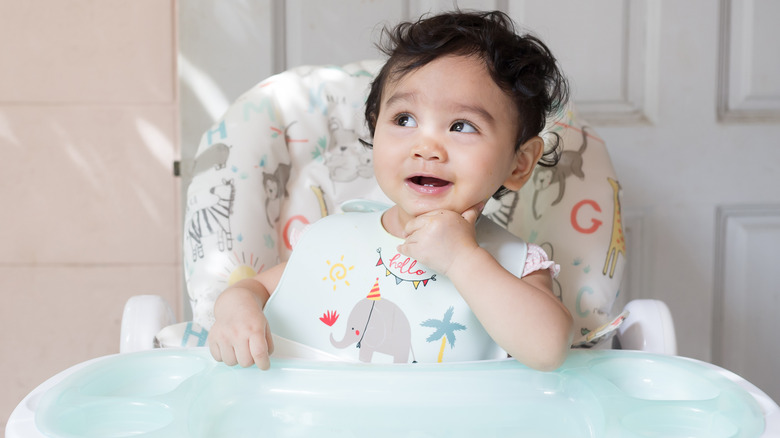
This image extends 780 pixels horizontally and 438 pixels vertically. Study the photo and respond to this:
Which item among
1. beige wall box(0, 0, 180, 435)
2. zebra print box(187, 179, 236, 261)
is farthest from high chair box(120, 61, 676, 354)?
beige wall box(0, 0, 180, 435)

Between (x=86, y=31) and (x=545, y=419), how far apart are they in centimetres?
122

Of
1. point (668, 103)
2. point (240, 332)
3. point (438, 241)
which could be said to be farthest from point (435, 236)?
point (668, 103)

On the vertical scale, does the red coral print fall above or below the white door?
below

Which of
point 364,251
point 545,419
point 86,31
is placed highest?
point 86,31

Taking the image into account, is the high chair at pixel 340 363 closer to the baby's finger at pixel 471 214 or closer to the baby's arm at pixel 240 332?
the baby's arm at pixel 240 332

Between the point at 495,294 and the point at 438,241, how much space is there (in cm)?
8

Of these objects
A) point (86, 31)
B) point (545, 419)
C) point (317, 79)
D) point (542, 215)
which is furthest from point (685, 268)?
point (86, 31)

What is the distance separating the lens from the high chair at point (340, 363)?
59 cm

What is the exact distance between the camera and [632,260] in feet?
4.76

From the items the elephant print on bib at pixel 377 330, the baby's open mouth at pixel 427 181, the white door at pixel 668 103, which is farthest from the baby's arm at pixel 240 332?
the white door at pixel 668 103

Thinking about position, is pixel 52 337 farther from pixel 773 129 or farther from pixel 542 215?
pixel 773 129

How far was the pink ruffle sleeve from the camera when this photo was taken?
81 cm

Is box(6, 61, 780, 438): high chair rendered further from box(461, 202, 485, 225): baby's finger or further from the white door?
the white door

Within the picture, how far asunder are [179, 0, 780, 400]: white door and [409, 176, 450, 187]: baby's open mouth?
0.62 meters
